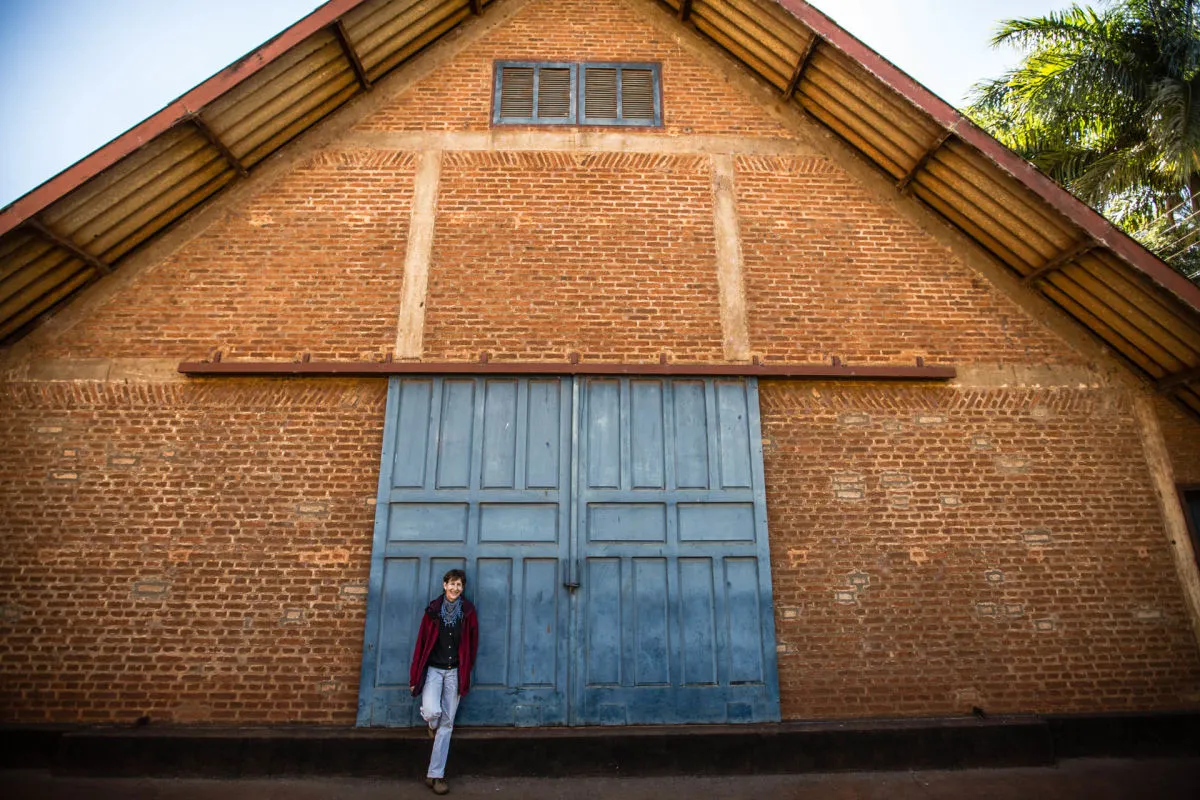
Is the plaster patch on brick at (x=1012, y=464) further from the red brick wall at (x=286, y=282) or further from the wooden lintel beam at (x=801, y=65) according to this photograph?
the red brick wall at (x=286, y=282)

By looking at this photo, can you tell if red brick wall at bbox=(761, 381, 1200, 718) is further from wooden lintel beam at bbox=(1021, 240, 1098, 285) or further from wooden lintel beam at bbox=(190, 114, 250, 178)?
wooden lintel beam at bbox=(190, 114, 250, 178)

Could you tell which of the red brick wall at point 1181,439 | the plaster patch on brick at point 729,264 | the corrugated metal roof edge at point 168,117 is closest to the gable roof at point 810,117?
the corrugated metal roof edge at point 168,117

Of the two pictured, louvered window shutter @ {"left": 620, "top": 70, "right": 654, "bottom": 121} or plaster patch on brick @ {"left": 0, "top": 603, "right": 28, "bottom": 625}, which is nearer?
plaster patch on brick @ {"left": 0, "top": 603, "right": 28, "bottom": 625}

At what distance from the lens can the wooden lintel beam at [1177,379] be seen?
6.48 meters

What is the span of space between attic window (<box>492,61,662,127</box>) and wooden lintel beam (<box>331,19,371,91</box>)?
59.7 inches

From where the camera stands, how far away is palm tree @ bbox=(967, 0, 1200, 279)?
10.9m

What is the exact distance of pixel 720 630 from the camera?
602cm

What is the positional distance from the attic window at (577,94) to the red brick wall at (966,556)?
154 inches

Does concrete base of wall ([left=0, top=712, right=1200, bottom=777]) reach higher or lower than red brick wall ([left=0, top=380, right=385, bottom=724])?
lower

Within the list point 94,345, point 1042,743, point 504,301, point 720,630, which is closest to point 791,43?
point 504,301

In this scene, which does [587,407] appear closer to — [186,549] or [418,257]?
[418,257]

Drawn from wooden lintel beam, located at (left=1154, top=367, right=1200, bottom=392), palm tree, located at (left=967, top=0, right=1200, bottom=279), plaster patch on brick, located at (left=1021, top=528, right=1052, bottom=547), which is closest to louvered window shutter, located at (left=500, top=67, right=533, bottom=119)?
plaster patch on brick, located at (left=1021, top=528, right=1052, bottom=547)

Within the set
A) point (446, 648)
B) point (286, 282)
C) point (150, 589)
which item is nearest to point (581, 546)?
point (446, 648)

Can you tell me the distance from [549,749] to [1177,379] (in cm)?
725
